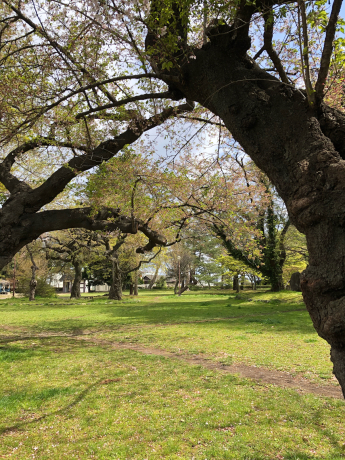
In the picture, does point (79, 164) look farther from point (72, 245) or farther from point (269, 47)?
point (72, 245)

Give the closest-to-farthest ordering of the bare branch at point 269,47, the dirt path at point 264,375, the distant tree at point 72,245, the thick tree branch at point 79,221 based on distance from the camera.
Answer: the bare branch at point 269,47 → the dirt path at point 264,375 → the thick tree branch at point 79,221 → the distant tree at point 72,245

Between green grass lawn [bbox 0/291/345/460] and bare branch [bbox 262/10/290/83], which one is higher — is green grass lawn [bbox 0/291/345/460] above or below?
below

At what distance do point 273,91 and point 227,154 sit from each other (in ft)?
17.7

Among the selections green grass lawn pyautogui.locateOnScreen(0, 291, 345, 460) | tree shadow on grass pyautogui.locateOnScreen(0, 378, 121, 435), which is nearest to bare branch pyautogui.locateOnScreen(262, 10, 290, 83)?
green grass lawn pyautogui.locateOnScreen(0, 291, 345, 460)

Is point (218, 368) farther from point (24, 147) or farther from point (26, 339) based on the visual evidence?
point (24, 147)

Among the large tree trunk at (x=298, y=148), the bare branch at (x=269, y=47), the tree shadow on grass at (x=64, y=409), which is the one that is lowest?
the tree shadow on grass at (x=64, y=409)

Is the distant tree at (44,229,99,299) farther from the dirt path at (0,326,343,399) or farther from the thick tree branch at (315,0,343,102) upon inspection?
the thick tree branch at (315,0,343,102)

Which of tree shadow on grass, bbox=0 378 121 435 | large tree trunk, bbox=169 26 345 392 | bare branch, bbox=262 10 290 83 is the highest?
bare branch, bbox=262 10 290 83

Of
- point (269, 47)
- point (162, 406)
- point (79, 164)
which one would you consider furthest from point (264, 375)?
point (79, 164)

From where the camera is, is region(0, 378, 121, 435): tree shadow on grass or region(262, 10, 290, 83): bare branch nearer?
region(262, 10, 290, 83): bare branch

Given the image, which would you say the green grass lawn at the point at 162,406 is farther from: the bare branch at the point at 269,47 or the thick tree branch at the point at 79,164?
the thick tree branch at the point at 79,164

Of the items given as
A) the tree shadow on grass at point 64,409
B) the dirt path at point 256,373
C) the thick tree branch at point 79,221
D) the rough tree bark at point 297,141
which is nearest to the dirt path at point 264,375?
the dirt path at point 256,373

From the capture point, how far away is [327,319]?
209 cm

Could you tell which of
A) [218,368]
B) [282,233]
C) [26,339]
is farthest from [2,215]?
[282,233]
